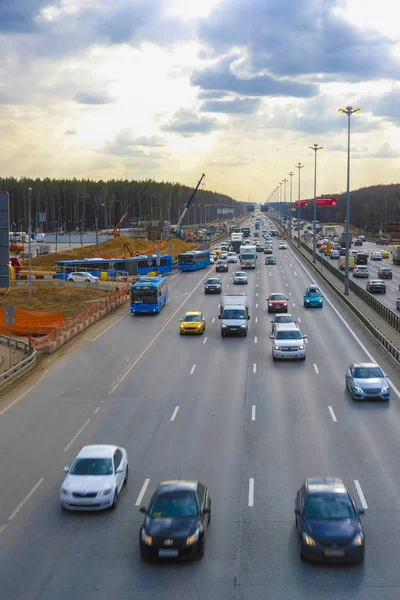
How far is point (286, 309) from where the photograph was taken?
5194 cm

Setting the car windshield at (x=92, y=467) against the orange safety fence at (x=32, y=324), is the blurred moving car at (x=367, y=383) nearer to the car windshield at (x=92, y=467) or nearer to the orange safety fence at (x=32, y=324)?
the car windshield at (x=92, y=467)

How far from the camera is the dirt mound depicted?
9662cm

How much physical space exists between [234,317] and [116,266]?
40799mm

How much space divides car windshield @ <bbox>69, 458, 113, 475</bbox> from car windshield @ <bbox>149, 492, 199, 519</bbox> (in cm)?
280

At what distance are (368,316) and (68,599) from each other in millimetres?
37601

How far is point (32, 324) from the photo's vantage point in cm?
4644

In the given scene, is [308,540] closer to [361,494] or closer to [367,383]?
[361,494]

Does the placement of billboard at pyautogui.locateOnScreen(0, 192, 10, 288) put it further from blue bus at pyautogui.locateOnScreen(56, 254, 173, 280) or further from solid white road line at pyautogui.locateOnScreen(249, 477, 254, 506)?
blue bus at pyautogui.locateOnScreen(56, 254, 173, 280)

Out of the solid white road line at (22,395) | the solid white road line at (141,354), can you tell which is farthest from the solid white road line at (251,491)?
the solid white road line at (22,395)

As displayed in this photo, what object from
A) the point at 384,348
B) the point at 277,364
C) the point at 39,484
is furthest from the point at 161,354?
the point at 39,484

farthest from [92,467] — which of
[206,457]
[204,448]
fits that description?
[204,448]

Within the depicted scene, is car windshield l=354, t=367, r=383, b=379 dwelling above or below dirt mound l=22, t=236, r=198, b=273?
below

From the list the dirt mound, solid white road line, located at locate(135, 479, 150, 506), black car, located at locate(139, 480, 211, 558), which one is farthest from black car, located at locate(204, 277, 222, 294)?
black car, located at locate(139, 480, 211, 558)

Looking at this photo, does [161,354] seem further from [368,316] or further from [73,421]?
[368,316]
